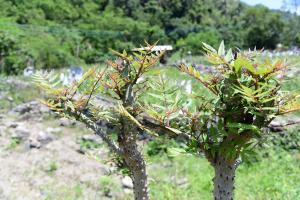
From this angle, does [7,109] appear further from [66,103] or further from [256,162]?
[66,103]

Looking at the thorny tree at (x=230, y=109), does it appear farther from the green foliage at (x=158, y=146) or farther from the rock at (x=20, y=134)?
the rock at (x=20, y=134)

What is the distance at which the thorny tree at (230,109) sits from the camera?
1099 millimetres

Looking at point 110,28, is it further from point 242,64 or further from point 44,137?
point 242,64


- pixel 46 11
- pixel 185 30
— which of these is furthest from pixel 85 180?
pixel 185 30

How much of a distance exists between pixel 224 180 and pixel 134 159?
265 mm

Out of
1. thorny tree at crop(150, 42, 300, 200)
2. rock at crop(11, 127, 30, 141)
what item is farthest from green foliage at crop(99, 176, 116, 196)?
thorny tree at crop(150, 42, 300, 200)

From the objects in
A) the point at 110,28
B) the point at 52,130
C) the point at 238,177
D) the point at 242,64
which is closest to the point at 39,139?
the point at 52,130

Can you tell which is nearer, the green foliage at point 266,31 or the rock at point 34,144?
the rock at point 34,144

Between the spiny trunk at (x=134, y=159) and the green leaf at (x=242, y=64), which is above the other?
the green leaf at (x=242, y=64)

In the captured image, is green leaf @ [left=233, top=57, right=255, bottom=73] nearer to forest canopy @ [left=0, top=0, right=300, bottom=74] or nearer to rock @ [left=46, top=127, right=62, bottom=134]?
rock @ [left=46, top=127, right=62, bottom=134]

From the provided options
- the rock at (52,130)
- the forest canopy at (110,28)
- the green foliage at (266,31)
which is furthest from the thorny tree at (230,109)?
the green foliage at (266,31)

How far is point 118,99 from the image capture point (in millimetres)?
1329

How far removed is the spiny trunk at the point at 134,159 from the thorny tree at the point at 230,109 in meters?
0.14

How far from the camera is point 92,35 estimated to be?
26688 millimetres
